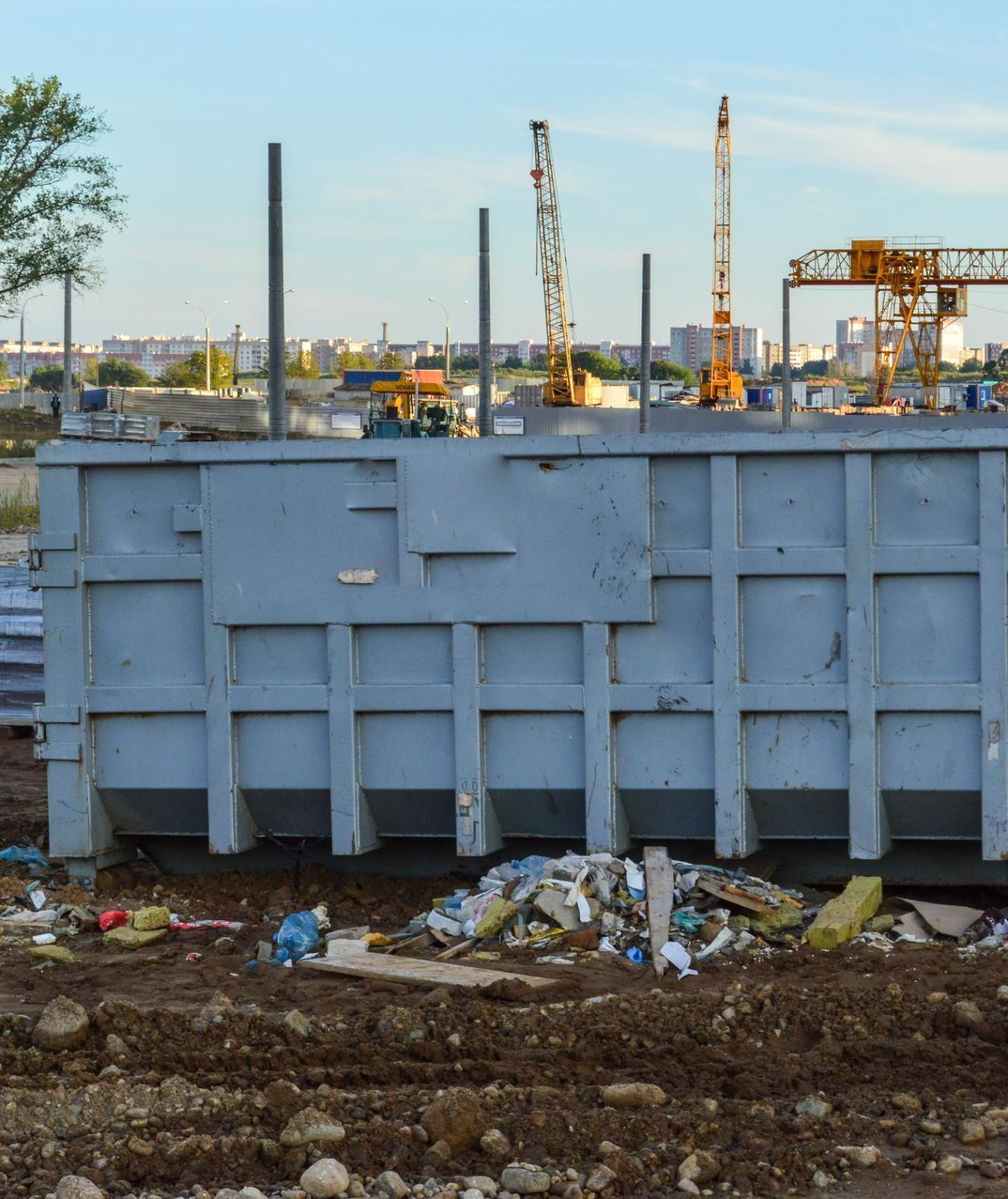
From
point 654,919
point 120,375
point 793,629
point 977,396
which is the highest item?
point 120,375

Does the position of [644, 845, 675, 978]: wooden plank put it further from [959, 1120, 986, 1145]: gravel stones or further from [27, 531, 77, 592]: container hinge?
[27, 531, 77, 592]: container hinge

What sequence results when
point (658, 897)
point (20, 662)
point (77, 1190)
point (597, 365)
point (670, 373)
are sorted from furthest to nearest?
1. point (670, 373)
2. point (597, 365)
3. point (20, 662)
4. point (658, 897)
5. point (77, 1190)

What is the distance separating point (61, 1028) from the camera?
513 centimetres

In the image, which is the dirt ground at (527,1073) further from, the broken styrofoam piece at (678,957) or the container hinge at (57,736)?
the container hinge at (57,736)

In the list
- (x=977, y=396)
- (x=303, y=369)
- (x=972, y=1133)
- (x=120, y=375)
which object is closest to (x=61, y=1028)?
(x=972, y=1133)

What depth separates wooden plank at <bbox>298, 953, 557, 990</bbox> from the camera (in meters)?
5.61

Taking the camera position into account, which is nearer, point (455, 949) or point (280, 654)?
point (455, 949)

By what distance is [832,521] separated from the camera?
6.23m

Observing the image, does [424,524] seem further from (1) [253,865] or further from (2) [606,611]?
(1) [253,865]

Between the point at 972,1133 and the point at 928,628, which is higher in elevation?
the point at 928,628

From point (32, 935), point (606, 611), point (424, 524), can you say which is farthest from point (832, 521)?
point (32, 935)

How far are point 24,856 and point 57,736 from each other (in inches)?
45.1

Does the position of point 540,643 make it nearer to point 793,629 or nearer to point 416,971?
point 793,629

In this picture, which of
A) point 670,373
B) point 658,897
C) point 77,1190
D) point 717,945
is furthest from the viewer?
point 670,373
